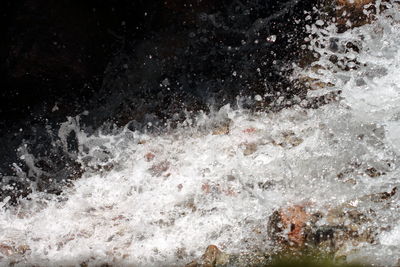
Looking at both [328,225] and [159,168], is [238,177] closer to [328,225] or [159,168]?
[159,168]

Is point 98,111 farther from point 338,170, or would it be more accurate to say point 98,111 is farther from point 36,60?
point 338,170

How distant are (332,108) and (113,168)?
1.70 meters

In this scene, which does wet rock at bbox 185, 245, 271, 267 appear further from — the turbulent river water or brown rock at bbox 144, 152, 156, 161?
brown rock at bbox 144, 152, 156, 161

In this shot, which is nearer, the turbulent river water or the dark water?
the turbulent river water

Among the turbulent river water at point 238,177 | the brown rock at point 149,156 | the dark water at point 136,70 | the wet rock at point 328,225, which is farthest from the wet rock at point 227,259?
the dark water at point 136,70

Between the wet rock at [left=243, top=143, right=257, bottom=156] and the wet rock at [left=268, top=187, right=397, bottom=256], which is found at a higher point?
the wet rock at [left=243, top=143, right=257, bottom=156]

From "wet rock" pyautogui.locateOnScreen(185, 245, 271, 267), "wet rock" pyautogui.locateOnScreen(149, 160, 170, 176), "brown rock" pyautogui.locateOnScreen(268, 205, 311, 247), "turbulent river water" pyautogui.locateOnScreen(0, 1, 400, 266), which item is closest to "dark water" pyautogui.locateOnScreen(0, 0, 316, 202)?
"turbulent river water" pyautogui.locateOnScreen(0, 1, 400, 266)

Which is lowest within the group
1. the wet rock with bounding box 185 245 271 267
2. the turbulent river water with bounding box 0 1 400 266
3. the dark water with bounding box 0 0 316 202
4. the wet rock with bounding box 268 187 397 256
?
the wet rock with bounding box 185 245 271 267

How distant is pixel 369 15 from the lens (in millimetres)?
2920

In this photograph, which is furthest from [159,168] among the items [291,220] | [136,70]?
[291,220]

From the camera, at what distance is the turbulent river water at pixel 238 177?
2.88m

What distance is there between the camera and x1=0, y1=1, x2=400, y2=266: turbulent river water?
2.88m

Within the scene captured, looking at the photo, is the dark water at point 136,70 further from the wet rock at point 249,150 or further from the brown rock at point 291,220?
the brown rock at point 291,220

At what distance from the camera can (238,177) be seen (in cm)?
294
